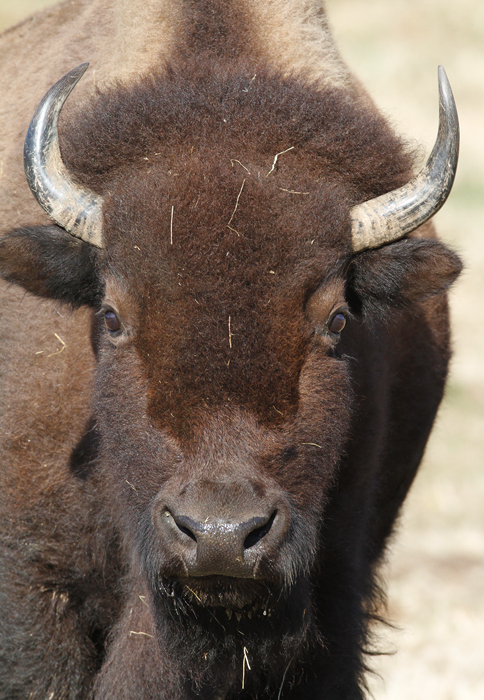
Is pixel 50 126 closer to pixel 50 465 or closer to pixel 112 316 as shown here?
pixel 112 316

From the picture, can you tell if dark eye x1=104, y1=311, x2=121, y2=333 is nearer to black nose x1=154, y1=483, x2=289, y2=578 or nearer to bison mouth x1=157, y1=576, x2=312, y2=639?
black nose x1=154, y1=483, x2=289, y2=578

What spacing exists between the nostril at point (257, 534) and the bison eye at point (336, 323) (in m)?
1.06

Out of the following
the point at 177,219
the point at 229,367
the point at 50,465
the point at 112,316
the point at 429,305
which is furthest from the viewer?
the point at 429,305

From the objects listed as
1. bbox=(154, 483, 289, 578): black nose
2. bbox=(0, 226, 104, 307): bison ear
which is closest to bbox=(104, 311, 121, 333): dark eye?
bbox=(0, 226, 104, 307): bison ear

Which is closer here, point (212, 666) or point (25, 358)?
point (212, 666)

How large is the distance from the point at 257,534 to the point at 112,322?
1329 millimetres

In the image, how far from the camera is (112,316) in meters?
4.39

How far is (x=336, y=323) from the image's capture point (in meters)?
4.40

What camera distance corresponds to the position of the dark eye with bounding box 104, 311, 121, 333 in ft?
14.4

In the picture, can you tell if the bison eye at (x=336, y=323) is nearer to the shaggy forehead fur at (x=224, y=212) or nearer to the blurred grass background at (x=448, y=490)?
the shaggy forehead fur at (x=224, y=212)

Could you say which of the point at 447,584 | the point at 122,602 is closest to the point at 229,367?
the point at 122,602

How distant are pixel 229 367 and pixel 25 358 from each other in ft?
5.99

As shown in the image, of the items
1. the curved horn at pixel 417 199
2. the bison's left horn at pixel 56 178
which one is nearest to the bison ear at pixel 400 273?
the curved horn at pixel 417 199

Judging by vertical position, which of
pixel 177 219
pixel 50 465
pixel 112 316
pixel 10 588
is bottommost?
pixel 10 588
